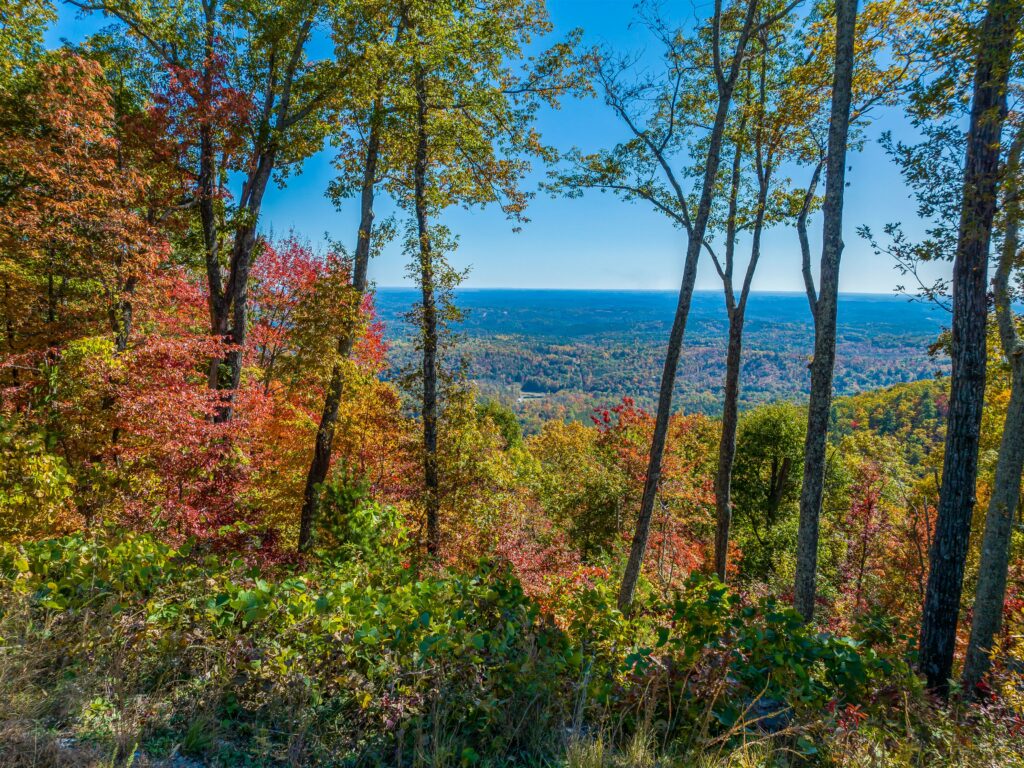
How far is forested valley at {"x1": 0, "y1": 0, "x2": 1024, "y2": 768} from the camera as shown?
232cm

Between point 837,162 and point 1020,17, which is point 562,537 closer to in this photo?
point 837,162

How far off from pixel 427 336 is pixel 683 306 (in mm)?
5159

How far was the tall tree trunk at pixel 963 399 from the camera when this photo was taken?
4.70 metres

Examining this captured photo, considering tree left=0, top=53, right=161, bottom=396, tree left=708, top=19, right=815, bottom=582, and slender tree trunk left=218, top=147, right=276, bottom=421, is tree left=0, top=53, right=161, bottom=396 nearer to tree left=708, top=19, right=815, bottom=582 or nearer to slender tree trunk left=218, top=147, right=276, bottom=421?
slender tree trunk left=218, top=147, right=276, bottom=421

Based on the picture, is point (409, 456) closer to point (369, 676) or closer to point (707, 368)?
point (369, 676)

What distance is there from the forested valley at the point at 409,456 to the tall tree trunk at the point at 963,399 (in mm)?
34

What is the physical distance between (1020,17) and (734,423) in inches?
269

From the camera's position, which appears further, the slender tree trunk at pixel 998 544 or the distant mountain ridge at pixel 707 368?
the distant mountain ridge at pixel 707 368

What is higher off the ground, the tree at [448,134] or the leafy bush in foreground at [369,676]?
the tree at [448,134]

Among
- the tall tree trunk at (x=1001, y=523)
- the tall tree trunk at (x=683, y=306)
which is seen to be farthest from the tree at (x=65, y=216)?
the tall tree trunk at (x=1001, y=523)

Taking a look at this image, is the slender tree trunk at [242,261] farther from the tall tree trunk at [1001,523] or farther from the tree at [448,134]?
the tall tree trunk at [1001,523]

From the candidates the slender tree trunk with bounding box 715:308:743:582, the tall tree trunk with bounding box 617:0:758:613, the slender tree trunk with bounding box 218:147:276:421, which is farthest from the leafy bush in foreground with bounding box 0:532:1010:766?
the slender tree trunk with bounding box 218:147:276:421

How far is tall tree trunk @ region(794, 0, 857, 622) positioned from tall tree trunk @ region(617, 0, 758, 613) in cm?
196

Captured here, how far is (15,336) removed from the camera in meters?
8.05
